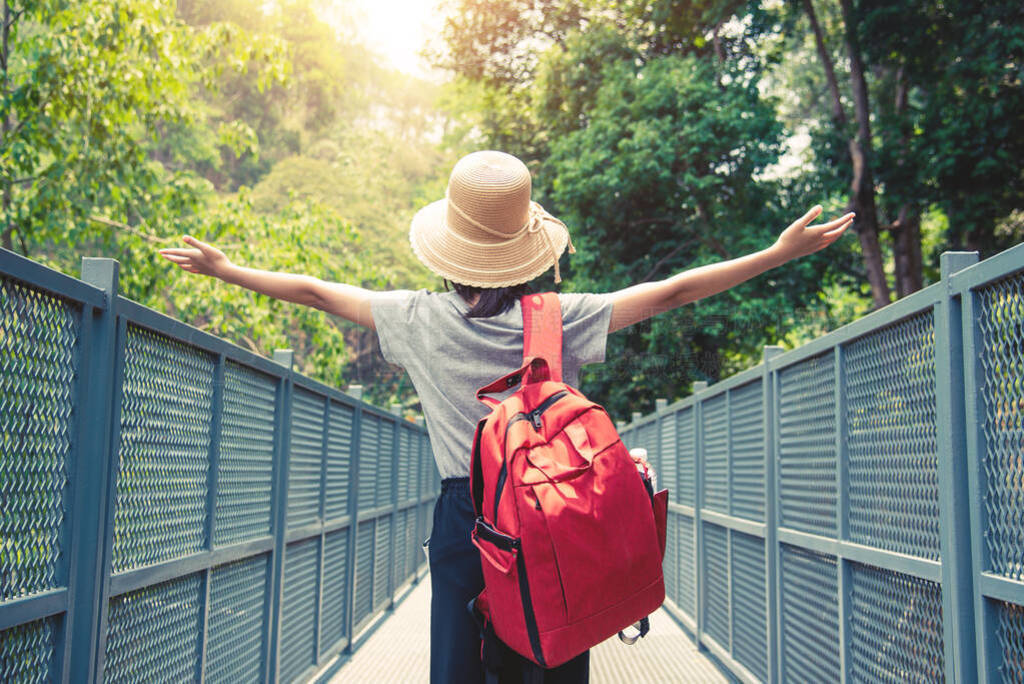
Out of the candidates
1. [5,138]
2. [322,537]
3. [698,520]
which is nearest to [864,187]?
[698,520]

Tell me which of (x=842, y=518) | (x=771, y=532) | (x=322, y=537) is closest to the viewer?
(x=842, y=518)

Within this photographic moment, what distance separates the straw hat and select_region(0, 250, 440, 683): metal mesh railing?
2.86 ft

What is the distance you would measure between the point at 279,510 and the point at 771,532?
2.43 meters

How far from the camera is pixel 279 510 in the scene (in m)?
4.82

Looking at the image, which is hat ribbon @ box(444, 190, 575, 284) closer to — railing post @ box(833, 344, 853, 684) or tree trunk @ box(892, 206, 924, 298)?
railing post @ box(833, 344, 853, 684)

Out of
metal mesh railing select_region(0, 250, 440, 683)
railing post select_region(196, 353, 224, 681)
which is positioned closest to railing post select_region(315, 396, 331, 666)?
metal mesh railing select_region(0, 250, 440, 683)

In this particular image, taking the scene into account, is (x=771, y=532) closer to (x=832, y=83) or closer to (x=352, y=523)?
(x=352, y=523)

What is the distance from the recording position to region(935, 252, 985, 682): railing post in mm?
2535

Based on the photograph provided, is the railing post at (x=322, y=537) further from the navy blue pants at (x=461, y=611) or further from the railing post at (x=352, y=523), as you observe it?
the navy blue pants at (x=461, y=611)

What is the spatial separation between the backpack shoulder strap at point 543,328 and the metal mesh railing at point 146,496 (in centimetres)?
105

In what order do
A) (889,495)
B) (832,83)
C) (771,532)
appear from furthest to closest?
(832,83) → (771,532) → (889,495)

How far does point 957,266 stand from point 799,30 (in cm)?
1648

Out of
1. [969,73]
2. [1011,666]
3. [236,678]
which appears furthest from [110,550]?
[969,73]

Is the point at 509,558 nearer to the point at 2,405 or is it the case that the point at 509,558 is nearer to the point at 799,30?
the point at 2,405
